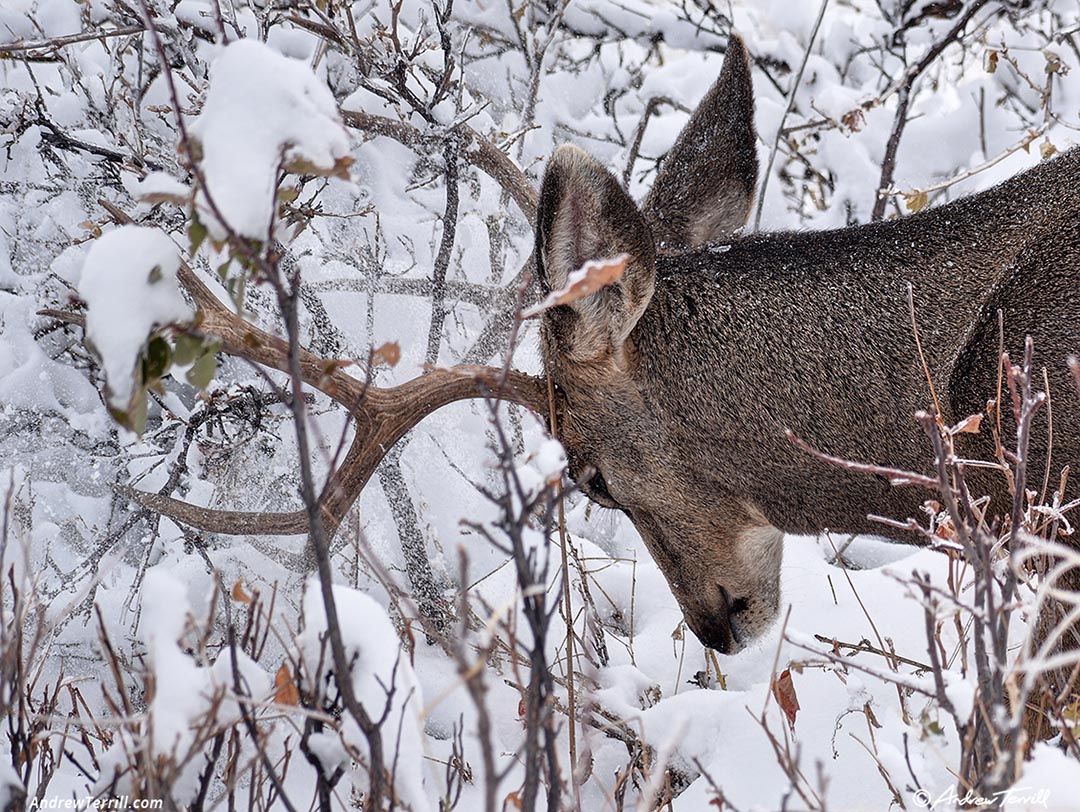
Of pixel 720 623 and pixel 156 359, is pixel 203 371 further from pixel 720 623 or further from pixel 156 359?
pixel 720 623

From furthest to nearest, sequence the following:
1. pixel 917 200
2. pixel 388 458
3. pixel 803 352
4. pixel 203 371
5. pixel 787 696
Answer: pixel 917 200 → pixel 388 458 → pixel 803 352 → pixel 787 696 → pixel 203 371

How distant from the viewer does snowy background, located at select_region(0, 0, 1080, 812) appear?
250 cm

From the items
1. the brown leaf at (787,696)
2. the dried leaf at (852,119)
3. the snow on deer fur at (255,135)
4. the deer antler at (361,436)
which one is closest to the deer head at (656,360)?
the deer antler at (361,436)

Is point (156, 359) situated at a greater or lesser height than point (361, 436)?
lesser

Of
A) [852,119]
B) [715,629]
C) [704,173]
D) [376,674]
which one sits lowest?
[376,674]

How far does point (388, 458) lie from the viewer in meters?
4.17

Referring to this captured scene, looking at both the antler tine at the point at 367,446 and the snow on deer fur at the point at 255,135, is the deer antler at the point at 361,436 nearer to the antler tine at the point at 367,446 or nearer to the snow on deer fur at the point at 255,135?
the antler tine at the point at 367,446

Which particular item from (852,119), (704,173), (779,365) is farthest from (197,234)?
(852,119)

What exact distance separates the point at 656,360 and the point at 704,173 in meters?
0.79

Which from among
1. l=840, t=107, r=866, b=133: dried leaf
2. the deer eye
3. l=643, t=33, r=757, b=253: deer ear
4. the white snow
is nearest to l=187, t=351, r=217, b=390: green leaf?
the white snow

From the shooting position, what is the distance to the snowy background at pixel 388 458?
98.6 inches

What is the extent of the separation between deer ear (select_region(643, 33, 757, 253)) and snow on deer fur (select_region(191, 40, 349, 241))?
80.3 inches

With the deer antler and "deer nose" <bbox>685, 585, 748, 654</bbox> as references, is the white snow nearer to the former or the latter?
the deer antler

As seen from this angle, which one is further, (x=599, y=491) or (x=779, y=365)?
(x=599, y=491)
